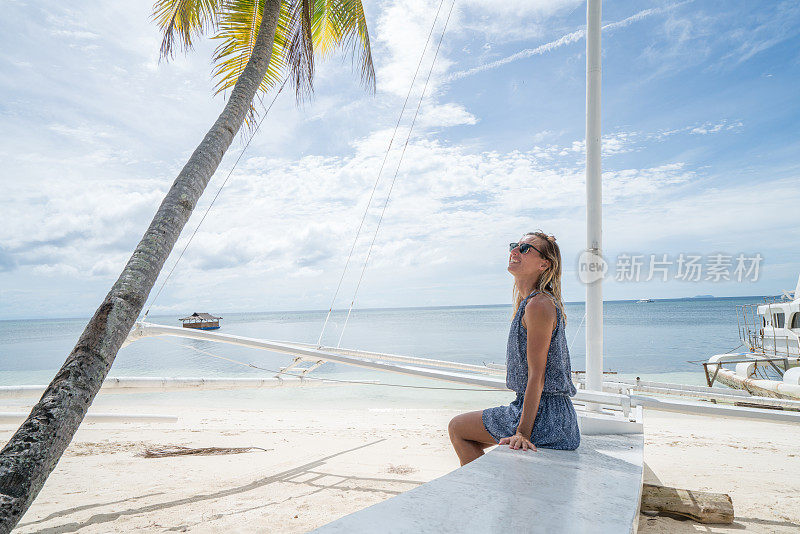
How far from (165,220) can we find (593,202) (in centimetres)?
311

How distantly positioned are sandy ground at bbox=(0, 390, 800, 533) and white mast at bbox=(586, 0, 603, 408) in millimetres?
1133

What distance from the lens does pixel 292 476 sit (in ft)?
16.1

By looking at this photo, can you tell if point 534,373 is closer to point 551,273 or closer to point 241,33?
point 551,273

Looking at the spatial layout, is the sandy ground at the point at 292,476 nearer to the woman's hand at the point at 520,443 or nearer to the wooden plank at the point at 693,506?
the wooden plank at the point at 693,506

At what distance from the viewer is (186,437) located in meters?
8.09

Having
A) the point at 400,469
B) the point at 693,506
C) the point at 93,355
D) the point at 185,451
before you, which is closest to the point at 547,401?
the point at 693,506

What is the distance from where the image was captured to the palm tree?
78.4 inches

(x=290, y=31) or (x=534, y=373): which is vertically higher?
(x=290, y=31)

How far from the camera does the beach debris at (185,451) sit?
632 cm

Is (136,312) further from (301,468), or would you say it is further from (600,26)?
(600,26)

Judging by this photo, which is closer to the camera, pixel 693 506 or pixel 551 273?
pixel 551 273

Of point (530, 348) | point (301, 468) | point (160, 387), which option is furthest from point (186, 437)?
point (530, 348)

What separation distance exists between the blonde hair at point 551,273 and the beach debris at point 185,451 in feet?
18.4

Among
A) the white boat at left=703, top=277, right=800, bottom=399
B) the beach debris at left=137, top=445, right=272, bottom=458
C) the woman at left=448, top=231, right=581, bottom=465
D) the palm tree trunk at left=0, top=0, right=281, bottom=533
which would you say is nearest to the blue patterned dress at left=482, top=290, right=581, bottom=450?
the woman at left=448, top=231, right=581, bottom=465
